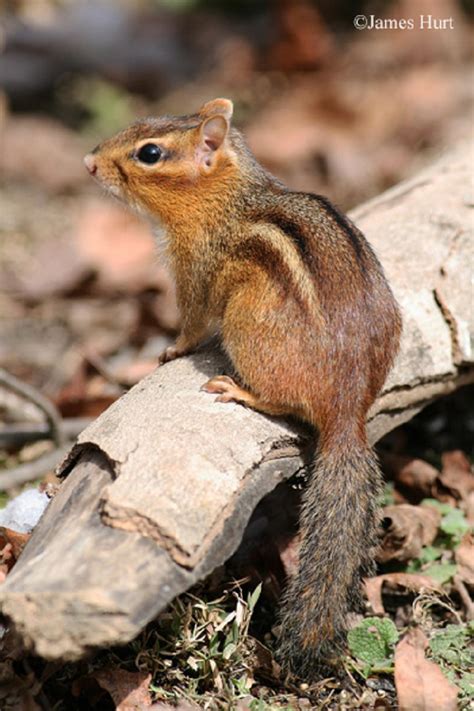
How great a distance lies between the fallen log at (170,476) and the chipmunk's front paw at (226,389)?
4 centimetres

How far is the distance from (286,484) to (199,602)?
0.61 m

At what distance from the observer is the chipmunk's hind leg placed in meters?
3.25

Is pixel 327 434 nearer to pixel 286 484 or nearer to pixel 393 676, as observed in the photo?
pixel 286 484

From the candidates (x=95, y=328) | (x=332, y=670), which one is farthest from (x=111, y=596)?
(x=95, y=328)

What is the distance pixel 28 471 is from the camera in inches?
170

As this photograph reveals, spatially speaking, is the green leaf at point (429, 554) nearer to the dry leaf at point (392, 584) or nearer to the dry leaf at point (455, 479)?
the dry leaf at point (392, 584)

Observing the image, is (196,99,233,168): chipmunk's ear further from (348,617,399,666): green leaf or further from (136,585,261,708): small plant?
(348,617,399,666): green leaf

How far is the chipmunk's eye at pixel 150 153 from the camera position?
154 inches

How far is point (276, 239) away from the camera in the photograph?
3.47 m

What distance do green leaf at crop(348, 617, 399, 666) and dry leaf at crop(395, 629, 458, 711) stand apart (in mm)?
76

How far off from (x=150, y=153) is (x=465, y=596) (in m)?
2.16

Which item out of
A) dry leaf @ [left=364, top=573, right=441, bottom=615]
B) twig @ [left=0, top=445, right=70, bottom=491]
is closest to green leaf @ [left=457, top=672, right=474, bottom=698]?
dry leaf @ [left=364, top=573, right=441, bottom=615]

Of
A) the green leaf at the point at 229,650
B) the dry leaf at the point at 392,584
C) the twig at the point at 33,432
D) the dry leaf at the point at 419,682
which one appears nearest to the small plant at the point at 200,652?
the green leaf at the point at 229,650

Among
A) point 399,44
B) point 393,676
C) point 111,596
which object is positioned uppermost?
point 399,44
